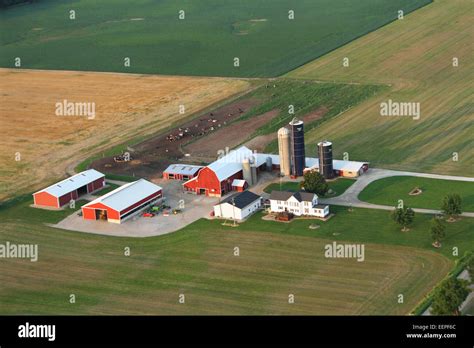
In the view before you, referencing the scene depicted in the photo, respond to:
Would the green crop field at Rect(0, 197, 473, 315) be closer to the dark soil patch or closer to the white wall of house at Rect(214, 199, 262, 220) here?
the white wall of house at Rect(214, 199, 262, 220)

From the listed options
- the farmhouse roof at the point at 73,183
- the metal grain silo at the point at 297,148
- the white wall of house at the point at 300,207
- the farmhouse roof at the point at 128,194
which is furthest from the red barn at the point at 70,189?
the white wall of house at the point at 300,207

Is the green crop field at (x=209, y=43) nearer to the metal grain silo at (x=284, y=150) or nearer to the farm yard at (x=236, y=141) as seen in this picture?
the farm yard at (x=236, y=141)

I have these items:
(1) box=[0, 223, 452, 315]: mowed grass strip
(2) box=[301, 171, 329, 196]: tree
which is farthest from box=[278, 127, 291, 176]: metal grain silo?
(1) box=[0, 223, 452, 315]: mowed grass strip

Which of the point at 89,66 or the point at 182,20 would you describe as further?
the point at 182,20

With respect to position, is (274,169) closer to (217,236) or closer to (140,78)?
(217,236)

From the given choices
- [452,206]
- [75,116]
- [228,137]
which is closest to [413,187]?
[452,206]

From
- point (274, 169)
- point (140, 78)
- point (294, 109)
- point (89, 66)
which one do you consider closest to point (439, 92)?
point (294, 109)
